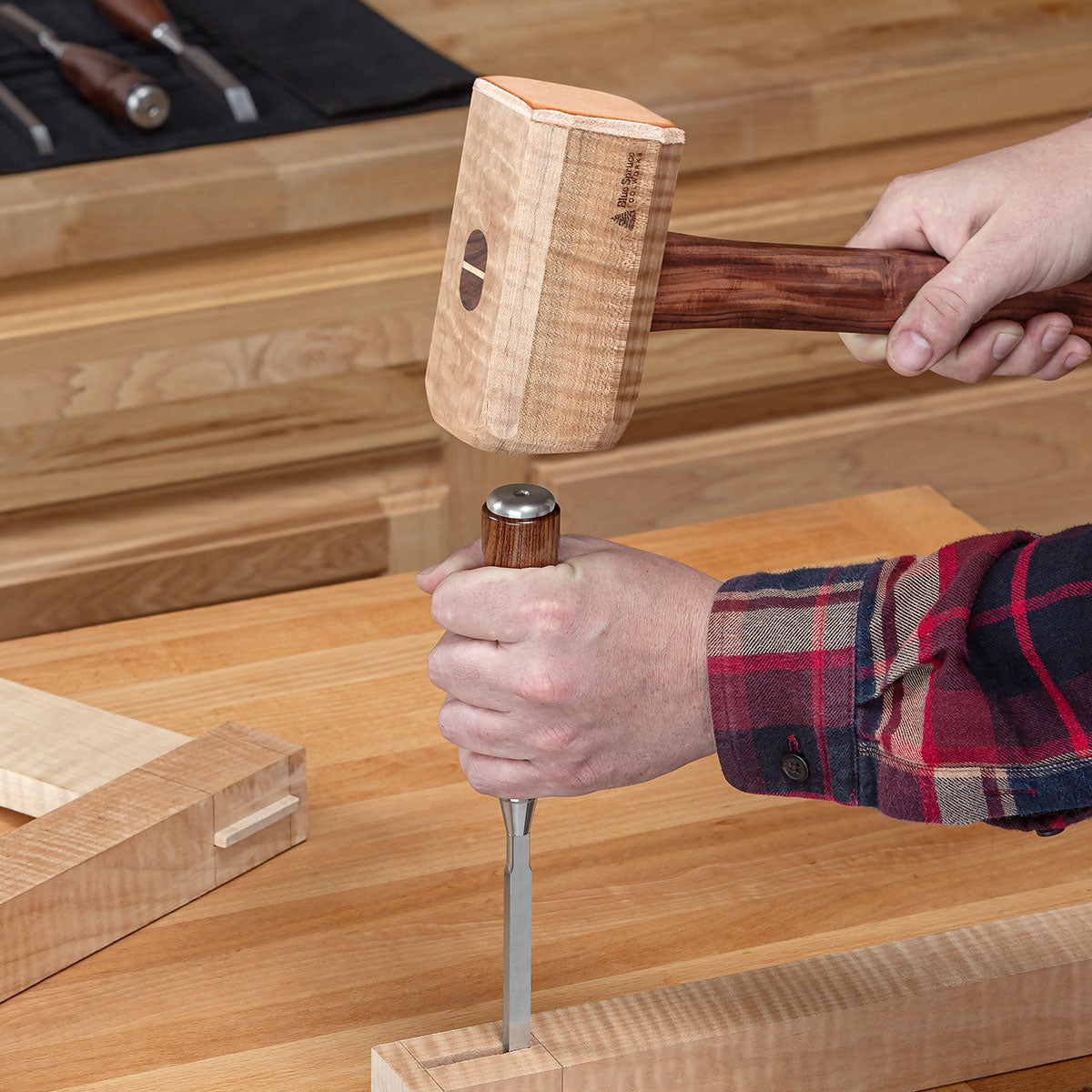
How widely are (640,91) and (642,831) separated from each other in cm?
112

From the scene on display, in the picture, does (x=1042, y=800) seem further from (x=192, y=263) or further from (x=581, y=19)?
(x=581, y=19)

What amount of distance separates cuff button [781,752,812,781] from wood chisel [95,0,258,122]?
1190 millimetres

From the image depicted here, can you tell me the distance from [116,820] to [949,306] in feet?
1.70

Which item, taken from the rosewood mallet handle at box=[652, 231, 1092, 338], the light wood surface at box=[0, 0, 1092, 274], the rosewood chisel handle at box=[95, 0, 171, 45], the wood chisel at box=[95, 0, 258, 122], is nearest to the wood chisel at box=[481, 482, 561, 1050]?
the rosewood mallet handle at box=[652, 231, 1092, 338]

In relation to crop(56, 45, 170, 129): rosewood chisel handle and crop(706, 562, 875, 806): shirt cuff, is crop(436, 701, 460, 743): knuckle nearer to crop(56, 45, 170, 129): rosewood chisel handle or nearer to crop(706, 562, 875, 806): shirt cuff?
crop(706, 562, 875, 806): shirt cuff

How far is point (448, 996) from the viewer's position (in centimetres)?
85

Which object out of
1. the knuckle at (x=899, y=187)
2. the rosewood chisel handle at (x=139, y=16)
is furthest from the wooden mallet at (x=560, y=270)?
the rosewood chisel handle at (x=139, y=16)

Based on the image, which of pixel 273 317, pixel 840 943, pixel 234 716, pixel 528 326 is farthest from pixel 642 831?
pixel 273 317

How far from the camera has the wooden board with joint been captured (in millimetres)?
846

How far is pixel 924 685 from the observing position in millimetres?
756

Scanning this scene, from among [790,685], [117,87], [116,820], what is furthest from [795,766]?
[117,87]

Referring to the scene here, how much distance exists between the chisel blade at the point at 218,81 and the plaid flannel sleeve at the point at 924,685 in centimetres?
114

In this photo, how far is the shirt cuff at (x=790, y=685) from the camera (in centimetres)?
76

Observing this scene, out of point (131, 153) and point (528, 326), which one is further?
point (131, 153)
